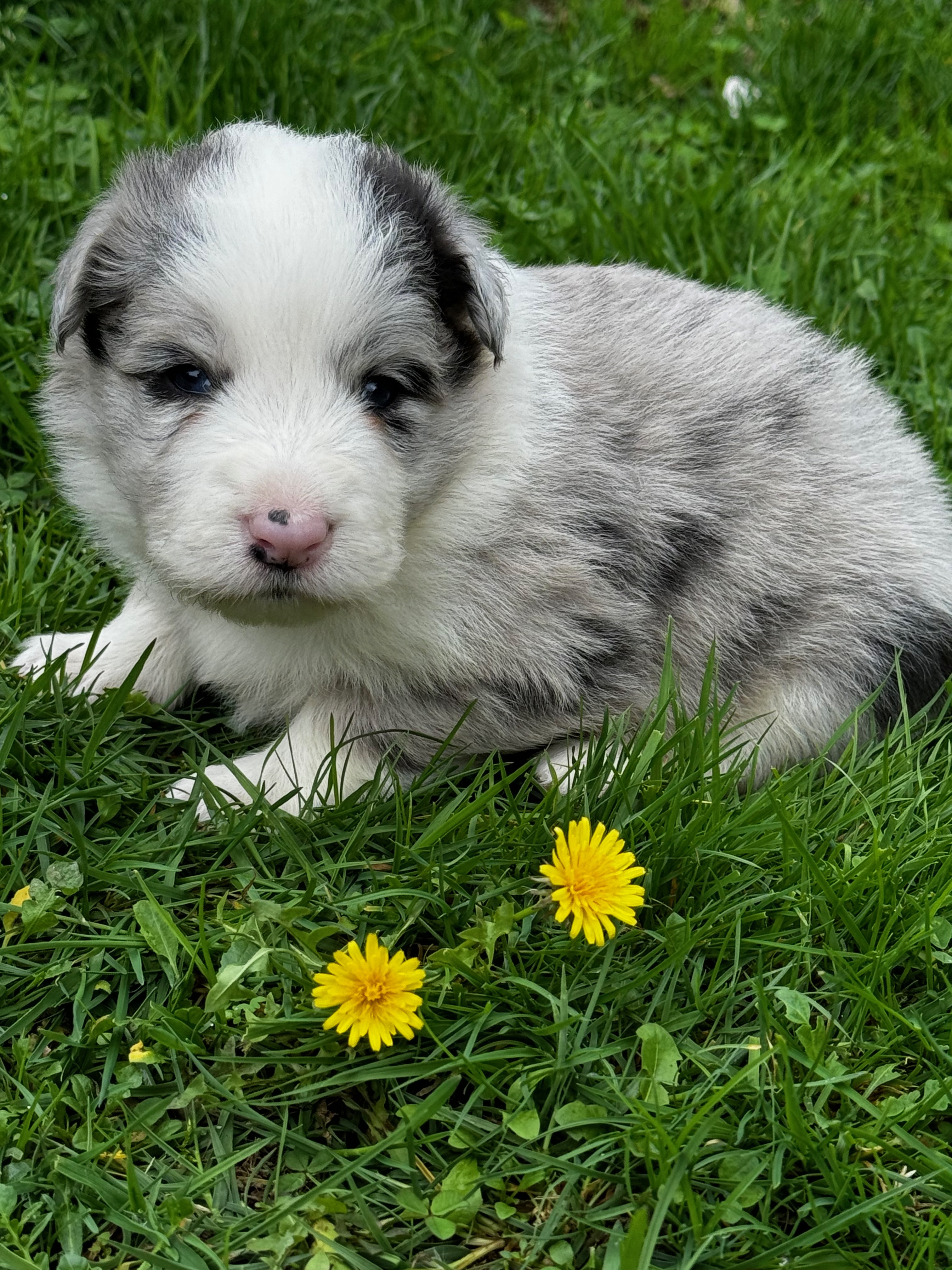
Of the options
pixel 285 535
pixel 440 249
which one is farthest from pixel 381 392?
pixel 285 535

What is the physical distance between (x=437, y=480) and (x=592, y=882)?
1.11 meters

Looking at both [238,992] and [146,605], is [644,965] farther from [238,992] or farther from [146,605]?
[146,605]

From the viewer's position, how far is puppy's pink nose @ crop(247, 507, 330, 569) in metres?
3.05

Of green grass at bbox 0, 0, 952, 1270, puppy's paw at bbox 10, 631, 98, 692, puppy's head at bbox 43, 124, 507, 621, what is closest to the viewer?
green grass at bbox 0, 0, 952, 1270

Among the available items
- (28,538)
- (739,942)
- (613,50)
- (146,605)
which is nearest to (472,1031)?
(739,942)

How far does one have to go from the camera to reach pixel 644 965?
3363 mm

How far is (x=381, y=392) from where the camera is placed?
3480mm

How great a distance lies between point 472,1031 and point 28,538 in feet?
7.70

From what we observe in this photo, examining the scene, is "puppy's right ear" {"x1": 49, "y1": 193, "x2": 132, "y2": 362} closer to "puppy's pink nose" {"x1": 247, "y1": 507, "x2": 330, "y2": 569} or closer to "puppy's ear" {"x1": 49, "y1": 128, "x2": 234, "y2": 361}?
"puppy's ear" {"x1": 49, "y1": 128, "x2": 234, "y2": 361}

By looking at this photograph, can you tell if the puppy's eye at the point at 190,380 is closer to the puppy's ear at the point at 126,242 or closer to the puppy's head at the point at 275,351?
the puppy's head at the point at 275,351

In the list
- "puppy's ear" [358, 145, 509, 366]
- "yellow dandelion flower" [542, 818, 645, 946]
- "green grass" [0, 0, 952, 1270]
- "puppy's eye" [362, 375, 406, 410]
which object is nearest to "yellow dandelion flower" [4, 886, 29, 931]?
"green grass" [0, 0, 952, 1270]

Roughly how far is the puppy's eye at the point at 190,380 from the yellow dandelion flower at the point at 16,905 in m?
1.27

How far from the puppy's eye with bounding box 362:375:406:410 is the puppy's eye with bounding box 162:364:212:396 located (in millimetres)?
373

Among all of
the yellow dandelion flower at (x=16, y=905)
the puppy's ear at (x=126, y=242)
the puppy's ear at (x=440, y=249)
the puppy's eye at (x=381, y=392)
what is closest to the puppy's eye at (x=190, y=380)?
the puppy's ear at (x=126, y=242)
